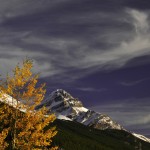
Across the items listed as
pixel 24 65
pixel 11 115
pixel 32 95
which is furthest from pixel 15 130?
pixel 24 65

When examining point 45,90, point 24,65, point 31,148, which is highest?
point 24,65

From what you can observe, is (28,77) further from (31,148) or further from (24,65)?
(31,148)

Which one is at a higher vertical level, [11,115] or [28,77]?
[28,77]

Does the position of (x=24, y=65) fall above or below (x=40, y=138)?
above

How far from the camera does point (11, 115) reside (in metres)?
37.4

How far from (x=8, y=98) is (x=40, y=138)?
4911mm

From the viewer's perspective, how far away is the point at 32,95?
3734 centimetres

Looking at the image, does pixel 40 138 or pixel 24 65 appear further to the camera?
pixel 24 65

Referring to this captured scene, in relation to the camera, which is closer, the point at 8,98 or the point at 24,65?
the point at 8,98

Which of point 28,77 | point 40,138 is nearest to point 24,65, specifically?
point 28,77

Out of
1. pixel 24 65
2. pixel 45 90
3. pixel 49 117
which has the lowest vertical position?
pixel 49 117

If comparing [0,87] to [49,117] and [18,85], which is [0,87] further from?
[49,117]

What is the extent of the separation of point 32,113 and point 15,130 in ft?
8.10

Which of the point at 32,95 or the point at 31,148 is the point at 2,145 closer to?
the point at 31,148
